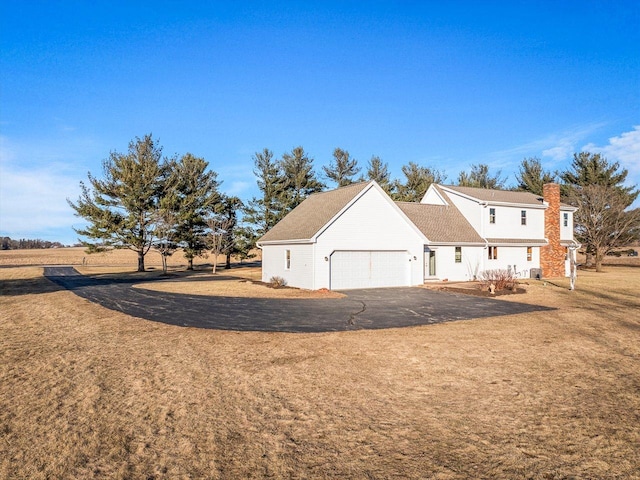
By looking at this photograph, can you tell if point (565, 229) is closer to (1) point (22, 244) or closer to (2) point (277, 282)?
(2) point (277, 282)

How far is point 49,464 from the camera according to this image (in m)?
4.84

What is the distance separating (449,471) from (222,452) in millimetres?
2662

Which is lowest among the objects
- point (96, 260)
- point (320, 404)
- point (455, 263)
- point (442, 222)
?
point (320, 404)

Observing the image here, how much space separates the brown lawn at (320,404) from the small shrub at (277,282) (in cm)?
1413

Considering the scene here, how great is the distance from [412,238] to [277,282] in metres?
9.20

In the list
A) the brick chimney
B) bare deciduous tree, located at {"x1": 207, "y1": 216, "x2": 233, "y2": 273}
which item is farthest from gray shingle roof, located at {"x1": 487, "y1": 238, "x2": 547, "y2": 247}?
bare deciduous tree, located at {"x1": 207, "y1": 216, "x2": 233, "y2": 273}

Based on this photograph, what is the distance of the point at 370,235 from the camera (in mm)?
26375

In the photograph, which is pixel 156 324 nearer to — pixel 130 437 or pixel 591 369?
pixel 130 437

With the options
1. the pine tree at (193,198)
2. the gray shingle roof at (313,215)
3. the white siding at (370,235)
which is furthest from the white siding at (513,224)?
the pine tree at (193,198)

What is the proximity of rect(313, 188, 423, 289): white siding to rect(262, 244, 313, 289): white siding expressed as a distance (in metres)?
0.61

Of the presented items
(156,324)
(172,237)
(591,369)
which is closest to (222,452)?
(591,369)

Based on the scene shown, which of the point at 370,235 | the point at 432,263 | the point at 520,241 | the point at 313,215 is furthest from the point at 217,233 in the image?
the point at 520,241

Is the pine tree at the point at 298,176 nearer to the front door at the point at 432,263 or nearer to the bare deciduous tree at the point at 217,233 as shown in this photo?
the bare deciduous tree at the point at 217,233

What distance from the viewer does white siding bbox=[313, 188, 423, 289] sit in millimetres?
24789
